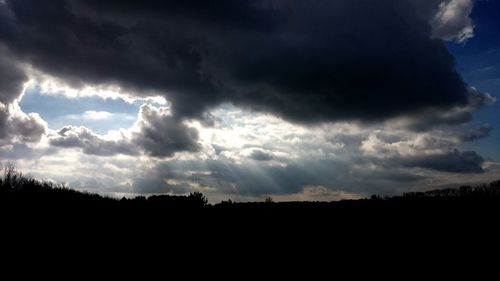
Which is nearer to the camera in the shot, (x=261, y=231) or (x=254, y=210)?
(x=261, y=231)

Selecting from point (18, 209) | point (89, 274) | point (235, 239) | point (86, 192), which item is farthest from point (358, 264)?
point (86, 192)

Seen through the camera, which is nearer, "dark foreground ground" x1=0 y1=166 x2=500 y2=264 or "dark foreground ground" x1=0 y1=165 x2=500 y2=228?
"dark foreground ground" x1=0 y1=166 x2=500 y2=264

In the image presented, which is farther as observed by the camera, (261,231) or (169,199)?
(169,199)

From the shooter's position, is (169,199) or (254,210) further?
(169,199)

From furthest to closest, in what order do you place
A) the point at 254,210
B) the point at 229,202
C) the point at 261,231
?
1. the point at 229,202
2. the point at 254,210
3. the point at 261,231

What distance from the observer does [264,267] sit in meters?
12.8

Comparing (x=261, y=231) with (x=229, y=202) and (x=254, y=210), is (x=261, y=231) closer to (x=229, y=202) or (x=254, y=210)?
(x=254, y=210)

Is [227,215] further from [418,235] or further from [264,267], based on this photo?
[418,235]

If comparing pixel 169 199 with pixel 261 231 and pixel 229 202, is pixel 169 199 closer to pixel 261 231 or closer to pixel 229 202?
pixel 229 202

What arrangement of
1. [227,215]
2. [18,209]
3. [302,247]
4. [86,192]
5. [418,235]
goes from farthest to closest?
[86,192] < [227,215] < [18,209] < [302,247] < [418,235]

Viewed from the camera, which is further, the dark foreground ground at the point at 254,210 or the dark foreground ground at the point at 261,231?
the dark foreground ground at the point at 254,210

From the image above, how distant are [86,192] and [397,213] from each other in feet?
54.4

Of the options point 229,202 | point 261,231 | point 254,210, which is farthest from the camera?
point 229,202

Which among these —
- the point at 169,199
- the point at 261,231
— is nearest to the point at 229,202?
the point at 169,199
